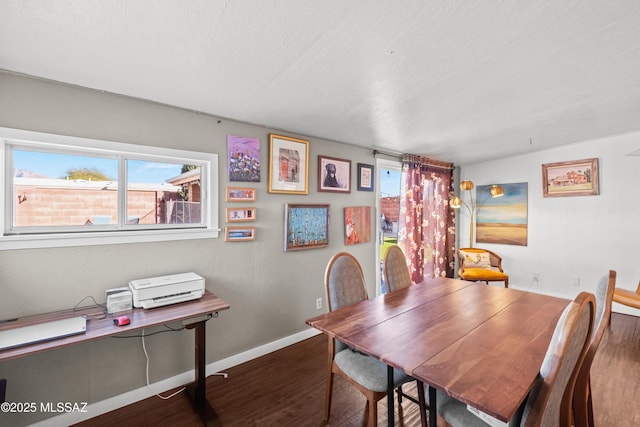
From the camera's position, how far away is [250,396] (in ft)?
6.69

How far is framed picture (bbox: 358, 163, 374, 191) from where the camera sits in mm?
3445

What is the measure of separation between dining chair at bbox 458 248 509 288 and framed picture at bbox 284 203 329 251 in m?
2.41

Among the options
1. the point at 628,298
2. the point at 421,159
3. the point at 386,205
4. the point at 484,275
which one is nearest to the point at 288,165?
the point at 386,205

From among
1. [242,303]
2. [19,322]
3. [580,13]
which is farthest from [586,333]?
[19,322]

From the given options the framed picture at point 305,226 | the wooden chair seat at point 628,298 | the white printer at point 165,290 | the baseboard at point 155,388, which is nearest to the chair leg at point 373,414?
the white printer at point 165,290

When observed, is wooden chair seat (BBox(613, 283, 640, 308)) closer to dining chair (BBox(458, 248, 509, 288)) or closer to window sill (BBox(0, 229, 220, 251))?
dining chair (BBox(458, 248, 509, 288))

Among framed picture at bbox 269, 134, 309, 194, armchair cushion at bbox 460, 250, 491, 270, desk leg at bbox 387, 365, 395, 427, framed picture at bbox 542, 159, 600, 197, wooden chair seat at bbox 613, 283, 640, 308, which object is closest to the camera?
desk leg at bbox 387, 365, 395, 427

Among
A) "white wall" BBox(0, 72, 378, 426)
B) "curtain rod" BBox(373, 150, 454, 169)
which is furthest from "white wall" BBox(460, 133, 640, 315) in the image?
"white wall" BBox(0, 72, 378, 426)

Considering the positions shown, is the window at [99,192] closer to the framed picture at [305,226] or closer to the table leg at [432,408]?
the framed picture at [305,226]

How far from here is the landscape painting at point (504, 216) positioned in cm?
432

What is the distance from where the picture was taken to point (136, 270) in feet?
6.48

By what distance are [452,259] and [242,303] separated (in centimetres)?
375

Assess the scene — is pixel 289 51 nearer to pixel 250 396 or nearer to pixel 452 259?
pixel 250 396

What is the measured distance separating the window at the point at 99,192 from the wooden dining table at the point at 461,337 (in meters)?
1.43
